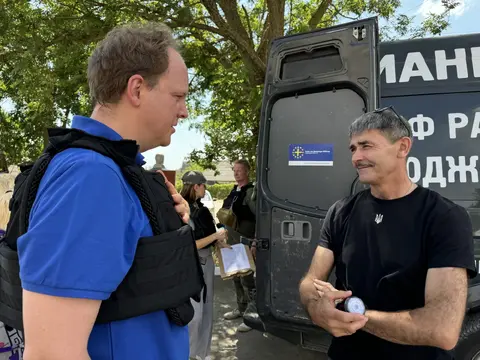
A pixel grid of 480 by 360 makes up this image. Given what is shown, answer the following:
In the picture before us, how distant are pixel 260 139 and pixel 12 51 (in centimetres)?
401

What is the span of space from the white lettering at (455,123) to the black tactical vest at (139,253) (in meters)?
2.08

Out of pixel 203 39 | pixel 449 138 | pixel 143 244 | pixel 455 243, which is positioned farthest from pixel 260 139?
pixel 203 39

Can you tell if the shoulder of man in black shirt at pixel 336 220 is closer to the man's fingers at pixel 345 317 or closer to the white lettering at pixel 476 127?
the man's fingers at pixel 345 317

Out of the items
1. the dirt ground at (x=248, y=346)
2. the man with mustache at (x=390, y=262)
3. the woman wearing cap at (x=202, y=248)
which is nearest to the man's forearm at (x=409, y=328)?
the man with mustache at (x=390, y=262)

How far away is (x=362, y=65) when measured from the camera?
2.58 meters

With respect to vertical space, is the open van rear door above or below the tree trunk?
below

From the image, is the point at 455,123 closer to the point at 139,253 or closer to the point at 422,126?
the point at 422,126

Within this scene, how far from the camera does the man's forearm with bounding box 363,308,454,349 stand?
142cm

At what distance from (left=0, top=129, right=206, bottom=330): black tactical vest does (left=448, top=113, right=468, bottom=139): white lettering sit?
208 cm

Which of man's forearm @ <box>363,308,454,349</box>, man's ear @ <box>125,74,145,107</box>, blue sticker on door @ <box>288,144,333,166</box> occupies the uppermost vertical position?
blue sticker on door @ <box>288,144,333,166</box>

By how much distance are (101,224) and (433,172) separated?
7.42 ft

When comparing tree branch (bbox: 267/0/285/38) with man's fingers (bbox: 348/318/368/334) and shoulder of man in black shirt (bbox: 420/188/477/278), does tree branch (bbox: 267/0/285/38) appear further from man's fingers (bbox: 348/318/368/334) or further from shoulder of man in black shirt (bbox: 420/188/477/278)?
man's fingers (bbox: 348/318/368/334)

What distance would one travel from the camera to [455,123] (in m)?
2.53

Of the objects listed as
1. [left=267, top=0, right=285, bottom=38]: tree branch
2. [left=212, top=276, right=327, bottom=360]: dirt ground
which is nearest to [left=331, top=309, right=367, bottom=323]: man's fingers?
[left=212, top=276, right=327, bottom=360]: dirt ground
